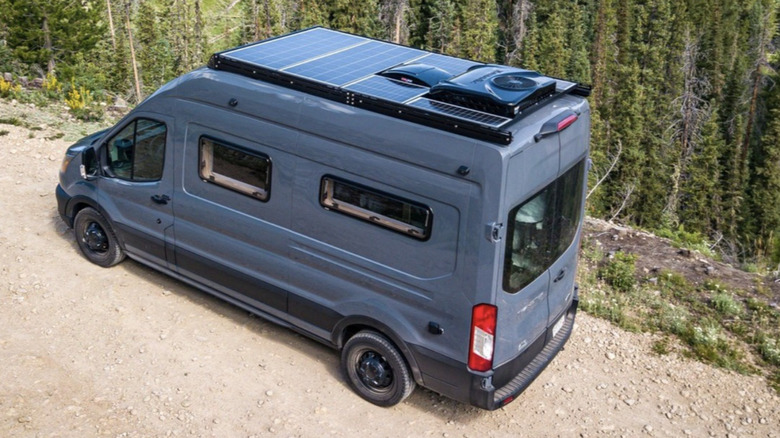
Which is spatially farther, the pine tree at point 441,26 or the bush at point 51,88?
the pine tree at point 441,26

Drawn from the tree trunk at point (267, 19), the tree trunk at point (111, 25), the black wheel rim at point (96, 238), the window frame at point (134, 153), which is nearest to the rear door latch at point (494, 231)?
the window frame at point (134, 153)

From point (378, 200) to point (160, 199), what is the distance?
2680 mm

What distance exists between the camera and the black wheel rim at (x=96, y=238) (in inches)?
354

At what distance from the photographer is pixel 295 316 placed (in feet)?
24.8

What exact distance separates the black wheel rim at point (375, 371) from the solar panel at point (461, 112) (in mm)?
2183

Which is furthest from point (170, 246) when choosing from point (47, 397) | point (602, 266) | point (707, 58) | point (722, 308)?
point (707, 58)

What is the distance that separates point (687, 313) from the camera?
346 inches

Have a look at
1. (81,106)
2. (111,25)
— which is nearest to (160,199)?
(81,106)

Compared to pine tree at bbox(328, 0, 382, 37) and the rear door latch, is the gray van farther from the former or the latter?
pine tree at bbox(328, 0, 382, 37)

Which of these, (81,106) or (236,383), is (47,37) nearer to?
(81,106)

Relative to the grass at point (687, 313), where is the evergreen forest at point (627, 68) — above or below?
below

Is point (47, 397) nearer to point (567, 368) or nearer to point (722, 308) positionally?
point (567, 368)

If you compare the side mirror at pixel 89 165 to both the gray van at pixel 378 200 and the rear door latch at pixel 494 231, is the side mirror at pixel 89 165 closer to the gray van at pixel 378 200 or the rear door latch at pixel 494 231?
the gray van at pixel 378 200

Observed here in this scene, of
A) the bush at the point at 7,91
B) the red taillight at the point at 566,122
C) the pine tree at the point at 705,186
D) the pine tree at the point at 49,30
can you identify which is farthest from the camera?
the pine tree at the point at 705,186
